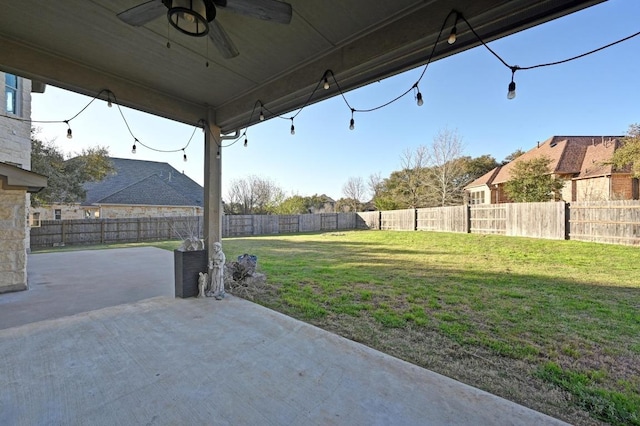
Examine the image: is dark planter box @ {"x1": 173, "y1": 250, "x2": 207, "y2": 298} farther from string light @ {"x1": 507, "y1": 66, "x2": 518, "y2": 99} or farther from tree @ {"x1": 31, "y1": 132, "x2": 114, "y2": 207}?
tree @ {"x1": 31, "y1": 132, "x2": 114, "y2": 207}

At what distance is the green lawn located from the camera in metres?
1.89

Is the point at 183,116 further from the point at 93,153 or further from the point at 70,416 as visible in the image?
the point at 93,153

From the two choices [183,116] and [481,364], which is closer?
[481,364]

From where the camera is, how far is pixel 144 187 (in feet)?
56.0

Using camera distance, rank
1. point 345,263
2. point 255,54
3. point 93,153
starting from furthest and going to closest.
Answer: point 93,153 → point 345,263 → point 255,54

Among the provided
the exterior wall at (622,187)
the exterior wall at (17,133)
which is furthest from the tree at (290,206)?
the exterior wall at (622,187)

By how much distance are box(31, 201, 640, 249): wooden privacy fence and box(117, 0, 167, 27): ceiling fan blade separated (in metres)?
2.79

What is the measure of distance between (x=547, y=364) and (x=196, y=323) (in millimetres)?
3227

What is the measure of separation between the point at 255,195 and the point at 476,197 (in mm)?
15777

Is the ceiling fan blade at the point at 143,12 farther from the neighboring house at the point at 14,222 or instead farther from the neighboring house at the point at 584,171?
the neighboring house at the point at 584,171

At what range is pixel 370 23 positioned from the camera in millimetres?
2252

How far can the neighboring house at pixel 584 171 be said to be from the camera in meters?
11.0

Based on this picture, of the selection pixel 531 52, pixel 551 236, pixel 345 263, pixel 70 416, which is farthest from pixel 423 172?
pixel 70 416

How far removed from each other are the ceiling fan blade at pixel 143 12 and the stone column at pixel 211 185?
7.25ft
